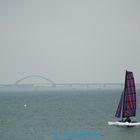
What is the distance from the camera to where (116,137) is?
276 ft

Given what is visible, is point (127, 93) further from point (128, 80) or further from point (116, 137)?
point (116, 137)

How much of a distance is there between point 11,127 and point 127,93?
2194cm

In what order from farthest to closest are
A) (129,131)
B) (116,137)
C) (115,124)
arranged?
(115,124) < (129,131) < (116,137)

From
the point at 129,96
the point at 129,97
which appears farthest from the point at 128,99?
the point at 129,96

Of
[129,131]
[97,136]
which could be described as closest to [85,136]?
[97,136]

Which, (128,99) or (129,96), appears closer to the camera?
(129,96)

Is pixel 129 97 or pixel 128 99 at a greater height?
pixel 129 97

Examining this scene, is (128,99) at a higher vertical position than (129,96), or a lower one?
lower

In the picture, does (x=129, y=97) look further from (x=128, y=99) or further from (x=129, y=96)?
(x=128, y=99)

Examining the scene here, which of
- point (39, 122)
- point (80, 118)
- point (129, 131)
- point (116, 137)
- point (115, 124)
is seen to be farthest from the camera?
point (80, 118)

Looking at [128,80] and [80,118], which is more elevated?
[128,80]

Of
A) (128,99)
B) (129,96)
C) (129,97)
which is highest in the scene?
(129,96)

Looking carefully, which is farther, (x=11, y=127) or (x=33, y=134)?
(x=11, y=127)

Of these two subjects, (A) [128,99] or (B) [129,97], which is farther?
(A) [128,99]
